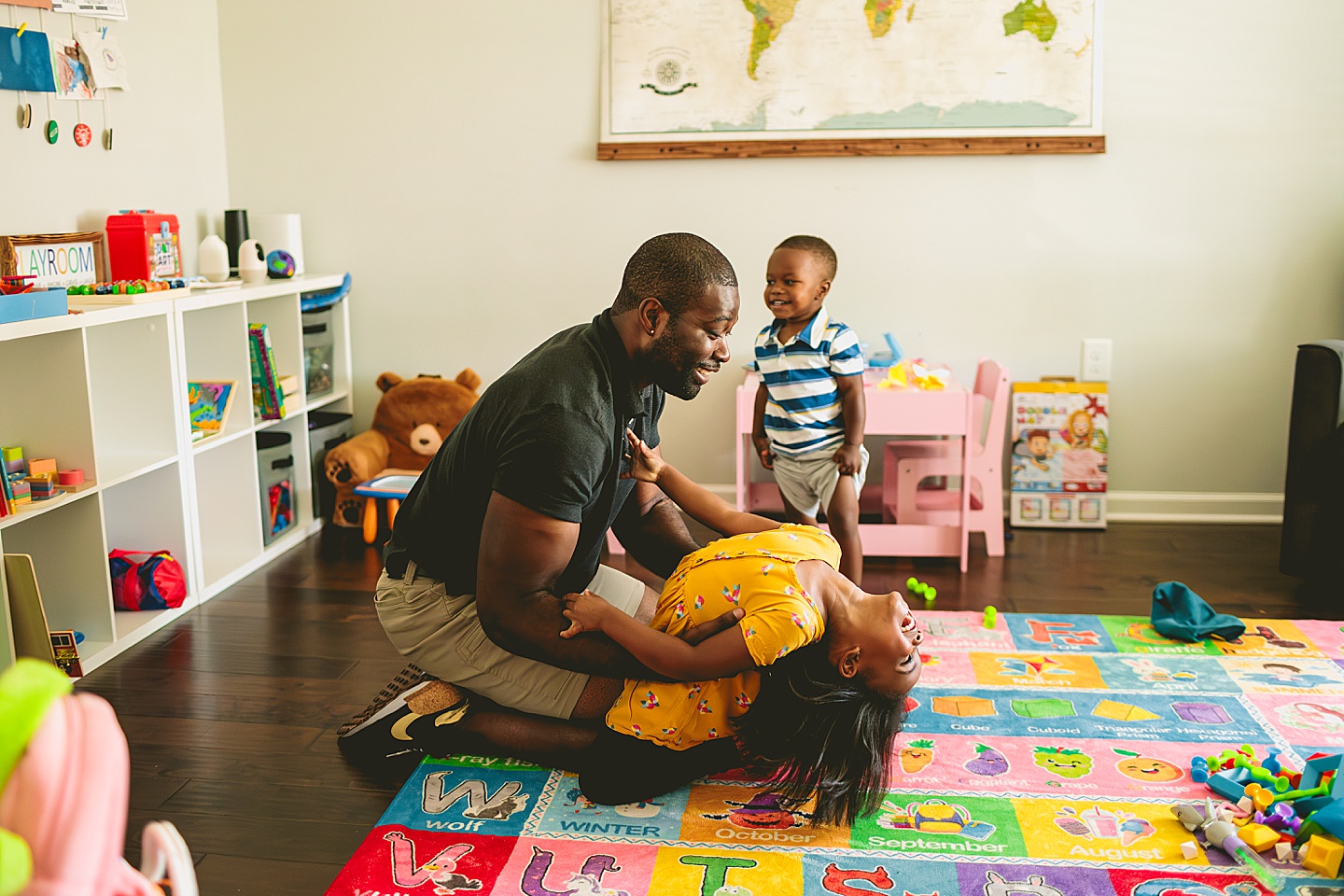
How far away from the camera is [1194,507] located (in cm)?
370

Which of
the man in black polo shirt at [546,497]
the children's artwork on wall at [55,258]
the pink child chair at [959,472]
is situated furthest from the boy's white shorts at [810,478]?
the children's artwork on wall at [55,258]

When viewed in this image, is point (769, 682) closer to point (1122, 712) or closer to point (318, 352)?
point (1122, 712)

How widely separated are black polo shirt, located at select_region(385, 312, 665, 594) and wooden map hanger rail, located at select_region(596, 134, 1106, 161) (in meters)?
1.67

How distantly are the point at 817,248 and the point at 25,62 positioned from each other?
77.6 inches

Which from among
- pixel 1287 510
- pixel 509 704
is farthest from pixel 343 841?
pixel 1287 510

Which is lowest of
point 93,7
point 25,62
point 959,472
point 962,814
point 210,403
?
point 962,814

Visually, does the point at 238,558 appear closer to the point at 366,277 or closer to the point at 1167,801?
the point at 366,277

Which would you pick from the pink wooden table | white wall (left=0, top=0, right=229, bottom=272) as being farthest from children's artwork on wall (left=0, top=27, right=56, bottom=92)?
the pink wooden table

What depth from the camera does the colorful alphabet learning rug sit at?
170 centimetres

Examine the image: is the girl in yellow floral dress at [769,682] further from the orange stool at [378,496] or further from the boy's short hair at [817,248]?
the orange stool at [378,496]

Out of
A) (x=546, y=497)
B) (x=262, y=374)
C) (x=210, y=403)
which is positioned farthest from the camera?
(x=262, y=374)

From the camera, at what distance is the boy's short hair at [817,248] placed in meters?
2.91

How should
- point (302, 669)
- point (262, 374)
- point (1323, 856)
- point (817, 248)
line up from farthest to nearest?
point (262, 374), point (817, 248), point (302, 669), point (1323, 856)

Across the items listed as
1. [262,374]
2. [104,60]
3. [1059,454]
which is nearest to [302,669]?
[262,374]
